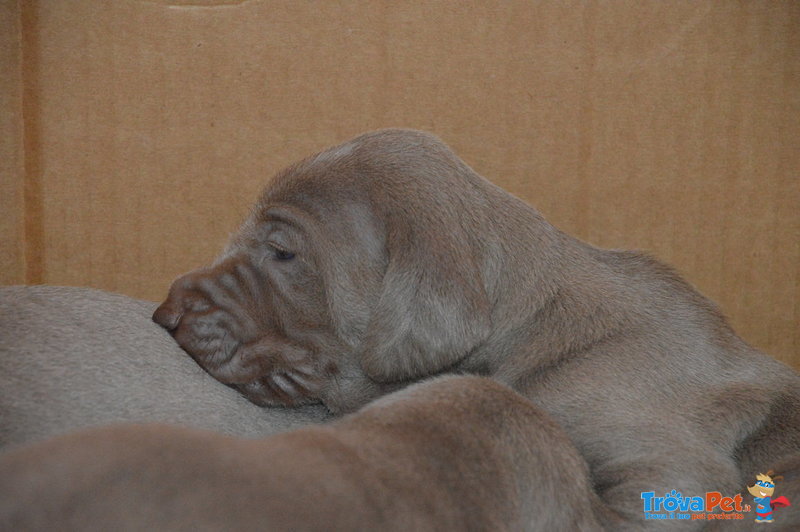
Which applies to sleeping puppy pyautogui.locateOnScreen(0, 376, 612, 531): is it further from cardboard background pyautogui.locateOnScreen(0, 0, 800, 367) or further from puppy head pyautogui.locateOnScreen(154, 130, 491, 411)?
cardboard background pyautogui.locateOnScreen(0, 0, 800, 367)

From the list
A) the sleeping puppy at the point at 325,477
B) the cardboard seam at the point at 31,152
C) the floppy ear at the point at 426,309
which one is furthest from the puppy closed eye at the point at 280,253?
the cardboard seam at the point at 31,152

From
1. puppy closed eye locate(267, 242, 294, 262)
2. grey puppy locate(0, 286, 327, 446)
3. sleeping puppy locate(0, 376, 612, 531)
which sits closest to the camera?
sleeping puppy locate(0, 376, 612, 531)

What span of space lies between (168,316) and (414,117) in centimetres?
122

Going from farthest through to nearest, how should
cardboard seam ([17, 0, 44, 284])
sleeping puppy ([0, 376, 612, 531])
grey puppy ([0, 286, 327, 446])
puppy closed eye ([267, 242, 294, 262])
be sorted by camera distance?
cardboard seam ([17, 0, 44, 284])
puppy closed eye ([267, 242, 294, 262])
grey puppy ([0, 286, 327, 446])
sleeping puppy ([0, 376, 612, 531])

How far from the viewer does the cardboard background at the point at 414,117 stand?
2.66 m

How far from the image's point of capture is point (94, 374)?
1.57 meters

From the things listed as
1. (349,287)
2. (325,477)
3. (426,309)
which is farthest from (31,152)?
(325,477)

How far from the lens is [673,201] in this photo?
9.49 ft

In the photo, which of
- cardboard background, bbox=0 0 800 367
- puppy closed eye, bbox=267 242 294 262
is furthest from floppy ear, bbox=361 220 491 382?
cardboard background, bbox=0 0 800 367

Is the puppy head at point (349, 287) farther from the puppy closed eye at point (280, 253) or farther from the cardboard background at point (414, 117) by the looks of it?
the cardboard background at point (414, 117)

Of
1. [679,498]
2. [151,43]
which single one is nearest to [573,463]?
[679,498]

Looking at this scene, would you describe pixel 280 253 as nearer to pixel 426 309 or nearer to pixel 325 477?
pixel 426 309

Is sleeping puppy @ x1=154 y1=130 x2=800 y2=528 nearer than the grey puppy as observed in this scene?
No

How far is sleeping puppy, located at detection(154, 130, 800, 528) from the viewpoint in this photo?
70.2 inches
